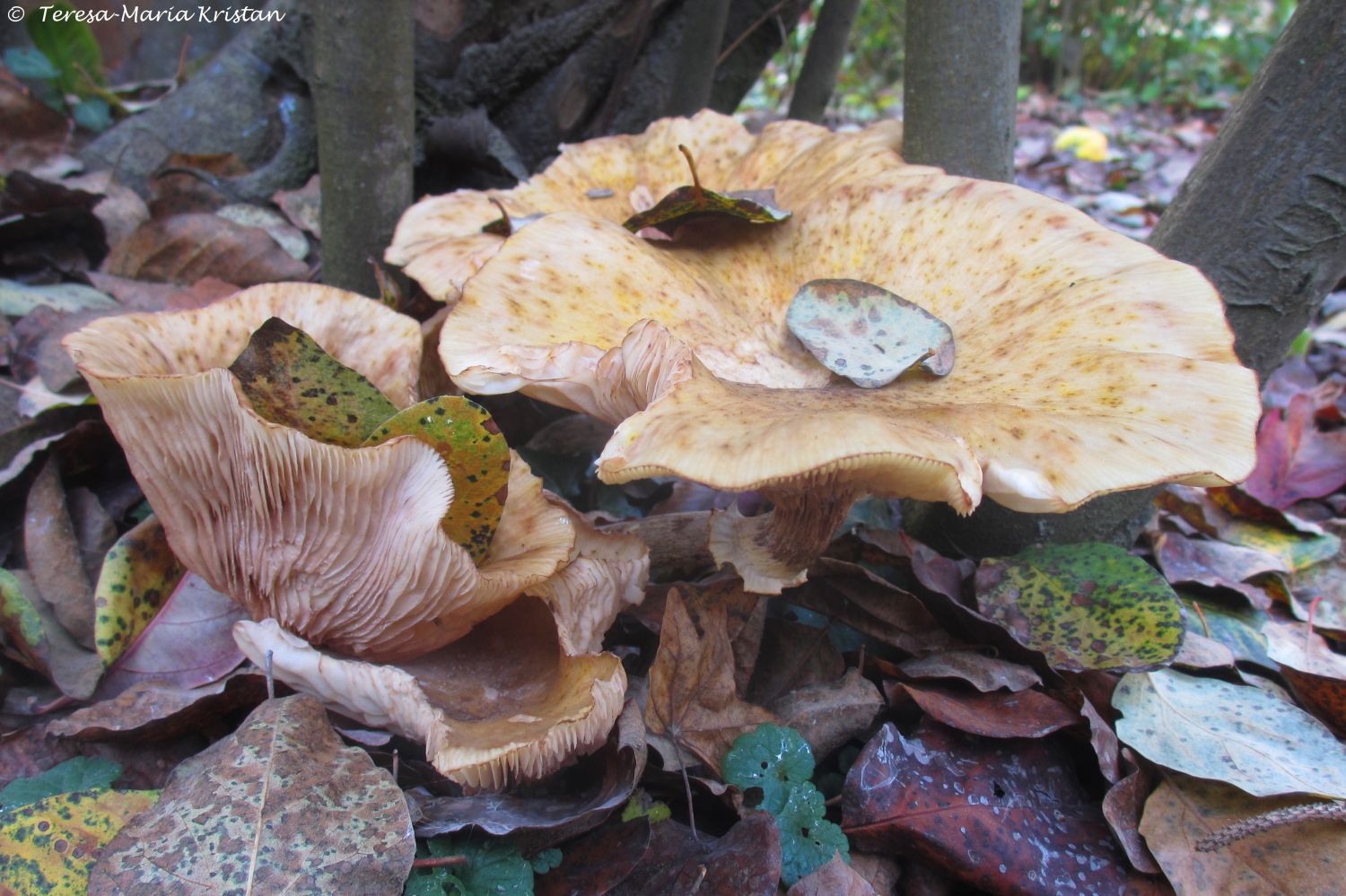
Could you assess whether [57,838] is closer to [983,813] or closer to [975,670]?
[983,813]

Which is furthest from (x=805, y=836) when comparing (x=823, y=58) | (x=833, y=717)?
(x=823, y=58)

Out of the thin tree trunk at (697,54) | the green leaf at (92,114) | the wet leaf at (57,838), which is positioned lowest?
the wet leaf at (57,838)

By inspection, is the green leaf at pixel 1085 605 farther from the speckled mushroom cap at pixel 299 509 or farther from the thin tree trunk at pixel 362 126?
the thin tree trunk at pixel 362 126

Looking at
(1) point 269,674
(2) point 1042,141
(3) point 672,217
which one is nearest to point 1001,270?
(3) point 672,217

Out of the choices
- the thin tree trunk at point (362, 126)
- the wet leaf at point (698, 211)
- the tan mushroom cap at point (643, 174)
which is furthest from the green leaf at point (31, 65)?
the wet leaf at point (698, 211)

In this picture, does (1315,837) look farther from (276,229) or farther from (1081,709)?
(276,229)

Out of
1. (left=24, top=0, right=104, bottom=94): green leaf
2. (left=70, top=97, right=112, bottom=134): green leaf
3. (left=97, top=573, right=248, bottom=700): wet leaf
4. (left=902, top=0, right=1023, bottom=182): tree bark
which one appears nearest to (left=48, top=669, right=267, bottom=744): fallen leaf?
(left=97, top=573, right=248, bottom=700): wet leaf
